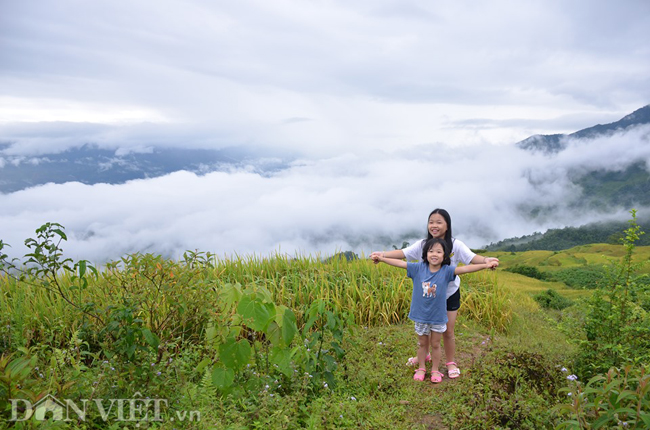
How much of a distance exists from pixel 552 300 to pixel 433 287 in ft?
24.1

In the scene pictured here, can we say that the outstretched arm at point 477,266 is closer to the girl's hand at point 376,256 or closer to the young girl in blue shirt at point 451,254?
the young girl in blue shirt at point 451,254

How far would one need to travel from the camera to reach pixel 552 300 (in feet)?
33.9

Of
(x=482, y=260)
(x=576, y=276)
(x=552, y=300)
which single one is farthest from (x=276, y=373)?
(x=576, y=276)

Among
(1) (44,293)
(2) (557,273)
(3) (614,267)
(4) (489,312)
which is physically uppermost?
(3) (614,267)

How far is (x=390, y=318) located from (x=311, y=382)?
3419mm

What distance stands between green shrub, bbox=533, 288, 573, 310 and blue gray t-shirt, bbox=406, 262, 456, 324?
22.8ft

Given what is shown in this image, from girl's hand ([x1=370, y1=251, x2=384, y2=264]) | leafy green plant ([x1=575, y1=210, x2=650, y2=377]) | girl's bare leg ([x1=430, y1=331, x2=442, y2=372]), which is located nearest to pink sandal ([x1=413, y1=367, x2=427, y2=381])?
girl's bare leg ([x1=430, y1=331, x2=442, y2=372])

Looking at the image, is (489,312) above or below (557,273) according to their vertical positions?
above

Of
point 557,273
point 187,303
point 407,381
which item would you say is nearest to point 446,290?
point 407,381

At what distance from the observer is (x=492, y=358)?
17.0 feet

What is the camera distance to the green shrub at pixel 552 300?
33.7 ft

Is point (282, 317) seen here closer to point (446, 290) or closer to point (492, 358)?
point (446, 290)

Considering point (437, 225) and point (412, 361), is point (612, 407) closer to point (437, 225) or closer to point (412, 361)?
point (437, 225)

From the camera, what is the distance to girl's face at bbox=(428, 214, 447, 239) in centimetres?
487
